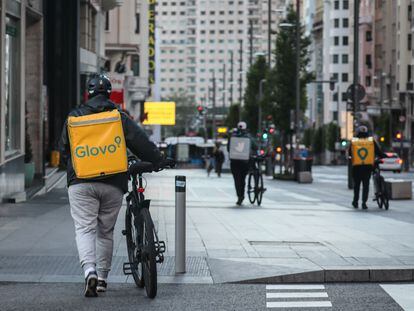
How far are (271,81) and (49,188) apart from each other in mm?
36379

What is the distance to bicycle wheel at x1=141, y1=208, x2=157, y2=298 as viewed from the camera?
8977 millimetres

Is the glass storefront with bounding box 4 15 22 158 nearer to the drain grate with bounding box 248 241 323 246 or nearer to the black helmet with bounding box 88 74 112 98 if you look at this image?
the drain grate with bounding box 248 241 323 246

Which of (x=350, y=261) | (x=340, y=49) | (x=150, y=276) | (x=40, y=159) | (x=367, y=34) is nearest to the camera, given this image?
(x=150, y=276)

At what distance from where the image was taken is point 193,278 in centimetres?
1041

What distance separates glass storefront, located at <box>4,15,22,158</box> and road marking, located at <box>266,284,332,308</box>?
12.7 metres

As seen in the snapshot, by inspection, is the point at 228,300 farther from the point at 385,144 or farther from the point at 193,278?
the point at 385,144

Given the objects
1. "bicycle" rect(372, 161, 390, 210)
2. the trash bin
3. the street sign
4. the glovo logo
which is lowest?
the trash bin

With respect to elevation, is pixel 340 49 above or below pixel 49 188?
above

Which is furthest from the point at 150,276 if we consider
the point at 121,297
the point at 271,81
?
the point at 271,81

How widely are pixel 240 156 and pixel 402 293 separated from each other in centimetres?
1420

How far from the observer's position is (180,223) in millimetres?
10508

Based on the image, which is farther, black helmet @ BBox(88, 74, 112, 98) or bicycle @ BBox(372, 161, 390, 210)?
bicycle @ BBox(372, 161, 390, 210)

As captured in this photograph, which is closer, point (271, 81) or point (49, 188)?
point (49, 188)

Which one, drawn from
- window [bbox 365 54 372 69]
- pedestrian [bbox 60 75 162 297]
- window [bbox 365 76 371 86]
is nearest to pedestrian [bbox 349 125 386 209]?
pedestrian [bbox 60 75 162 297]
